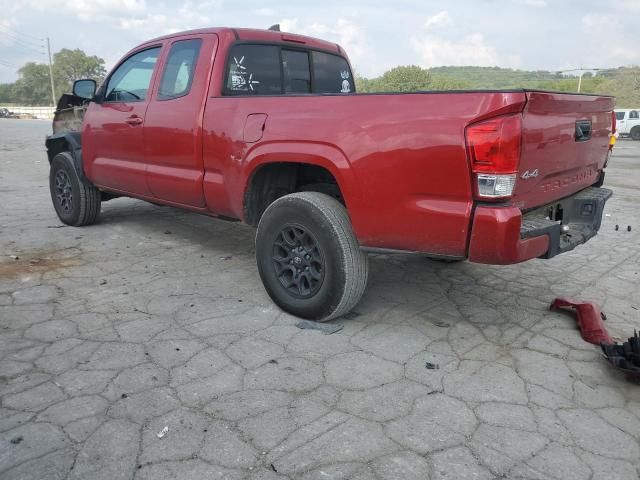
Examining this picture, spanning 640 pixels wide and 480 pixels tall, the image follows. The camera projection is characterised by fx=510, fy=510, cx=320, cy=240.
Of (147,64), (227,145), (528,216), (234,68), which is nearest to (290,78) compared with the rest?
(234,68)

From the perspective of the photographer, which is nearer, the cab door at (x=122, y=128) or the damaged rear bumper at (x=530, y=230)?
the damaged rear bumper at (x=530, y=230)

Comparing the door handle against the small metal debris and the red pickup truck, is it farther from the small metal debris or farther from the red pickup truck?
the small metal debris

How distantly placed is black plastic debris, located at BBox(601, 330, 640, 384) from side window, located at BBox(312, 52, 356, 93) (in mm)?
3107

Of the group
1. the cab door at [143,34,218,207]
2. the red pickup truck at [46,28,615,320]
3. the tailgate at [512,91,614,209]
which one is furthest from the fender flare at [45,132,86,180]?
the tailgate at [512,91,614,209]

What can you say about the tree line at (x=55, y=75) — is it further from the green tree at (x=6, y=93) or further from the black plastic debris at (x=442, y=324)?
the black plastic debris at (x=442, y=324)

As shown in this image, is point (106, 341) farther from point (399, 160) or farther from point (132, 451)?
point (399, 160)

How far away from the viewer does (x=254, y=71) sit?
3996mm

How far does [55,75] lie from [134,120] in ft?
383

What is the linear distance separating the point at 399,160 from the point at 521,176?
0.62 metres

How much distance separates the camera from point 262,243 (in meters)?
3.49

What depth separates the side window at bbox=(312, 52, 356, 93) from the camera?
4551 millimetres

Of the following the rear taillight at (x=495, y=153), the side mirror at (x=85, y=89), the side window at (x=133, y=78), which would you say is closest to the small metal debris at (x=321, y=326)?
the rear taillight at (x=495, y=153)

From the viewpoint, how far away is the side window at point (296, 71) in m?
4.25

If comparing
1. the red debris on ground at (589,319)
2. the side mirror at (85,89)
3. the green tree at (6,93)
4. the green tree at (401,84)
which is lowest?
the red debris on ground at (589,319)
